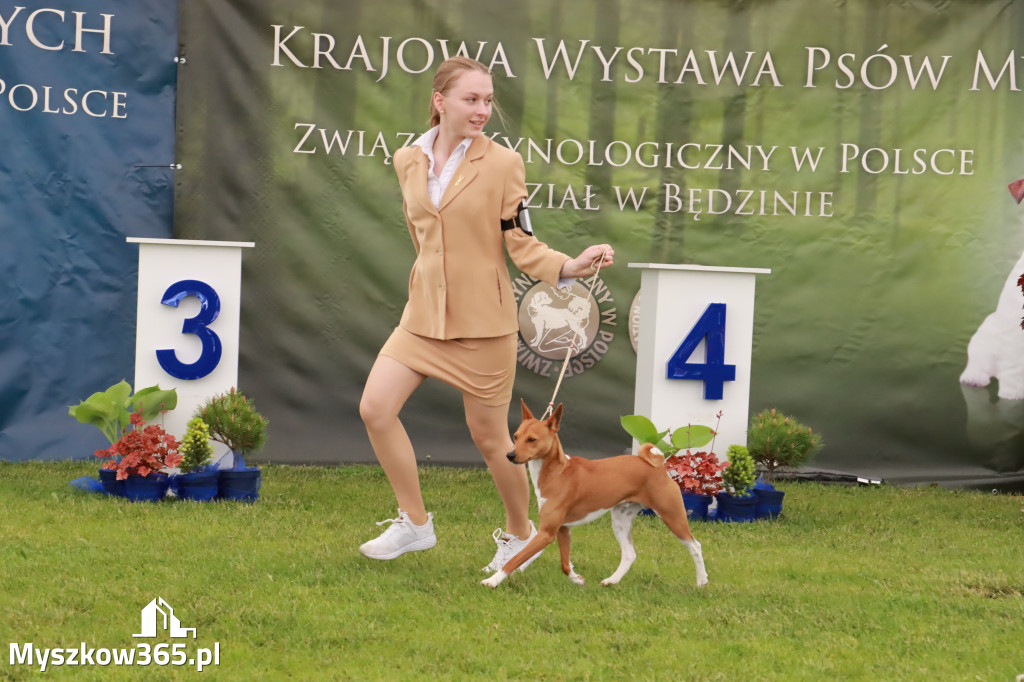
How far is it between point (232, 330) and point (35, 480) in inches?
53.7

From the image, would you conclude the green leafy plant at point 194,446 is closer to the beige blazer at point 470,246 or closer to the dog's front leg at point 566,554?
the beige blazer at point 470,246

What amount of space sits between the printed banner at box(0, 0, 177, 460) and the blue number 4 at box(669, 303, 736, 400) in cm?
324

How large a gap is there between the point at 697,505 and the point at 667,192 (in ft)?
7.90

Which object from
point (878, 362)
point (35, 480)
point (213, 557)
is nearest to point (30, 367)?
point (35, 480)

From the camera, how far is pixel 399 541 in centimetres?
434

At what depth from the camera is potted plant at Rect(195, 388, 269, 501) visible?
584 centimetres

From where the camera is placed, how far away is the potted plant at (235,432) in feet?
19.2

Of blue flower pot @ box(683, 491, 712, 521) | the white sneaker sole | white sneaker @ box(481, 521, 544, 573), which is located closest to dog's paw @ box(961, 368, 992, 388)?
blue flower pot @ box(683, 491, 712, 521)

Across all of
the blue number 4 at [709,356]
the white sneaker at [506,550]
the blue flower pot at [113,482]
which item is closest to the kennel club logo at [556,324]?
the blue number 4 at [709,356]

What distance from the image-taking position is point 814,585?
14.8 ft

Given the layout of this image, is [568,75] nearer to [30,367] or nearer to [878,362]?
[878,362]

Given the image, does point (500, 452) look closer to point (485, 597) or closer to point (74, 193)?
point (485, 597)

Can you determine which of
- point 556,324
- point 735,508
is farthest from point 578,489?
point 556,324

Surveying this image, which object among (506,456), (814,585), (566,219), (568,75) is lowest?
(814,585)
